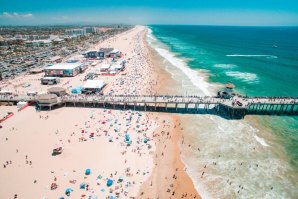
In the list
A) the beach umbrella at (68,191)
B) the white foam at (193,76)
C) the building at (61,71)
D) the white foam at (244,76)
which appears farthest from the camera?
the building at (61,71)

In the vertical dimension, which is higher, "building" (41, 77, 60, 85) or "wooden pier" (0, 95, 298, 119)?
"building" (41, 77, 60, 85)

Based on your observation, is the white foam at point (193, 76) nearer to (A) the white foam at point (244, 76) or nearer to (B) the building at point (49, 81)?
(A) the white foam at point (244, 76)

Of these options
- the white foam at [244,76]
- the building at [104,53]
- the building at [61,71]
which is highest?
the building at [104,53]

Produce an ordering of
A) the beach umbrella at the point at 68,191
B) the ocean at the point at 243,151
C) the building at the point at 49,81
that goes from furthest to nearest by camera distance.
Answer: the building at the point at 49,81
the ocean at the point at 243,151
the beach umbrella at the point at 68,191

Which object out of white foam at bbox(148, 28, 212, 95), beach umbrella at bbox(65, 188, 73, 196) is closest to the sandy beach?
beach umbrella at bbox(65, 188, 73, 196)

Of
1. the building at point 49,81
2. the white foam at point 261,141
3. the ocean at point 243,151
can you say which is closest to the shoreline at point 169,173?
the ocean at point 243,151

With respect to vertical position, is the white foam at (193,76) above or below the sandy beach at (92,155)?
above

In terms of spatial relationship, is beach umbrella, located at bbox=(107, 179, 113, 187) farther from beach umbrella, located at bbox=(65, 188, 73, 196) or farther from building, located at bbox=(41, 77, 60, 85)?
building, located at bbox=(41, 77, 60, 85)

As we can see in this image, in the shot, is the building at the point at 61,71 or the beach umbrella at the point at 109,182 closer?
the beach umbrella at the point at 109,182
